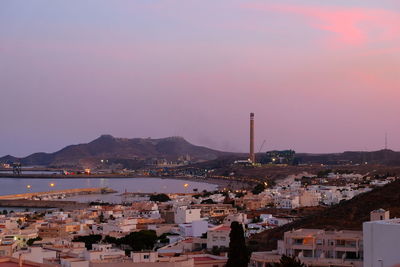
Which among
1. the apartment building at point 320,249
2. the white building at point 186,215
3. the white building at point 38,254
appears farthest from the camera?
the white building at point 186,215

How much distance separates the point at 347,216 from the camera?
1731 centimetres

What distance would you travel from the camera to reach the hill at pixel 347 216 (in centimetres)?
1631

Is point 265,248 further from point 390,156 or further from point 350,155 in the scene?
point 350,155

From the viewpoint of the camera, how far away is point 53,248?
15969 millimetres

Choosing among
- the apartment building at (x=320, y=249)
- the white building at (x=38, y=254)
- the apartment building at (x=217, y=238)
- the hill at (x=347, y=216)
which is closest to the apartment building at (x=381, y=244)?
the apartment building at (x=320, y=249)

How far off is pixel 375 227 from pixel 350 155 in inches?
4540

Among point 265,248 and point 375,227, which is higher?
point 375,227

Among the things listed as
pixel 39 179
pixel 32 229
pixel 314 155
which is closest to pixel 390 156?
pixel 314 155

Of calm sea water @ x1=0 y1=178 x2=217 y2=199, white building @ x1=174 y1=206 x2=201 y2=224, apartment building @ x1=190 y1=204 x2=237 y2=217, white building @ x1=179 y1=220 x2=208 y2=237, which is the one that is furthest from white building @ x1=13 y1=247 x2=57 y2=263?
calm sea water @ x1=0 y1=178 x2=217 y2=199

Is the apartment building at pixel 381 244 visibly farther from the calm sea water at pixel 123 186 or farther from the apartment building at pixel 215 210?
the calm sea water at pixel 123 186

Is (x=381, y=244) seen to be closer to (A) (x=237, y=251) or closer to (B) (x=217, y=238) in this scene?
(A) (x=237, y=251)

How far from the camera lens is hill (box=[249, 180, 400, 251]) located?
16312 millimetres

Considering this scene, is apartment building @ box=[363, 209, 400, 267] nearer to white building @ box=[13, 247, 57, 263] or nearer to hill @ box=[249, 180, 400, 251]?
white building @ box=[13, 247, 57, 263]

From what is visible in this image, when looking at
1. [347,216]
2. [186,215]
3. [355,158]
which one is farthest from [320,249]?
[355,158]
